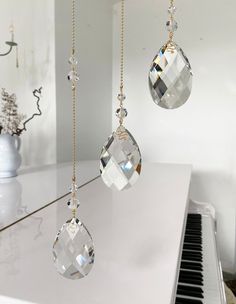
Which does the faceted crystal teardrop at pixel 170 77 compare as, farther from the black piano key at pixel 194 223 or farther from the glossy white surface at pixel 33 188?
the black piano key at pixel 194 223

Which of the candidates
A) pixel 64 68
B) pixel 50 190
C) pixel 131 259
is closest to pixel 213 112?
pixel 64 68

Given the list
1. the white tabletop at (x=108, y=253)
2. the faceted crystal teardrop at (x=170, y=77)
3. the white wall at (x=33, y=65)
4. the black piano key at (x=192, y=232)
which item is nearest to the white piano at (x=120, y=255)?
the white tabletop at (x=108, y=253)

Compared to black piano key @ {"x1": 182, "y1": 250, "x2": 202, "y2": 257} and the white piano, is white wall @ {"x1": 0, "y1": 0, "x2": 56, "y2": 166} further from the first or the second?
black piano key @ {"x1": 182, "y1": 250, "x2": 202, "y2": 257}

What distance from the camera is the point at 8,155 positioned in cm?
100

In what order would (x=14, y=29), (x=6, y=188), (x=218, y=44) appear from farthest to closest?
1. (x=218, y=44)
2. (x=14, y=29)
3. (x=6, y=188)

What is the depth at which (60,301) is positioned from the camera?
0.35 meters

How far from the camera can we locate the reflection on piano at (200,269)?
0.76m

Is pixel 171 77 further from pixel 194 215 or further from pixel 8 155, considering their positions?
pixel 194 215

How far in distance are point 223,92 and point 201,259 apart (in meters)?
1.32

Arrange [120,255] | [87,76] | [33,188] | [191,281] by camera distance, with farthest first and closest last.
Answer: [87,76], [33,188], [191,281], [120,255]

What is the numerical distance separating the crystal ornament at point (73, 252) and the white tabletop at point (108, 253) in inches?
1.5

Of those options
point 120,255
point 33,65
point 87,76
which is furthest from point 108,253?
point 87,76

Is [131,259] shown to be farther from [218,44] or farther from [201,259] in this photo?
[218,44]

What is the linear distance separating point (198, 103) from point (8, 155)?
4.67 ft
